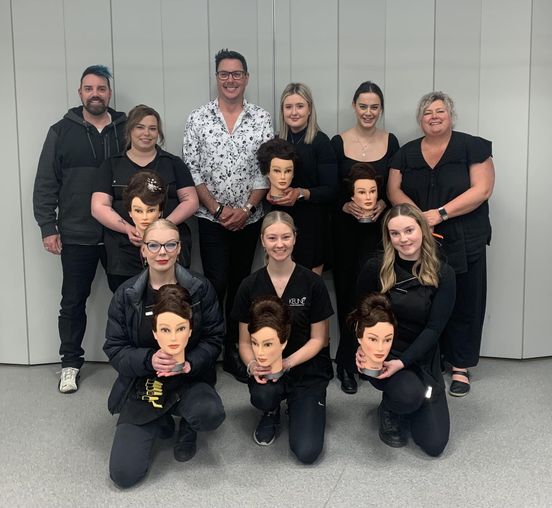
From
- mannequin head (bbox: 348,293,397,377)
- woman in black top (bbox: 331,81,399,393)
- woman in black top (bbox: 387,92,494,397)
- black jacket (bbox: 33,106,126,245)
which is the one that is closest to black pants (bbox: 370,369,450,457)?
mannequin head (bbox: 348,293,397,377)

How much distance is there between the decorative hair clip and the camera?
2890 mm

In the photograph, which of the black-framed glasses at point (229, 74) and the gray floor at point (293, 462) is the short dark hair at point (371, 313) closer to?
the gray floor at point (293, 462)

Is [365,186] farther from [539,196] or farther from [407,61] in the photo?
[539,196]

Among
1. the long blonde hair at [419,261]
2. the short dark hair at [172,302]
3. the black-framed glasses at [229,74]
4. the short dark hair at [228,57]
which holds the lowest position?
the short dark hair at [172,302]

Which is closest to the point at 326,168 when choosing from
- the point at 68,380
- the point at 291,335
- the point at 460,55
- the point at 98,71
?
the point at 291,335

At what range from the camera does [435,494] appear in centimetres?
240

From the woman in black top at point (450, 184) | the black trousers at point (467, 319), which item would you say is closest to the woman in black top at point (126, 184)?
the woman in black top at point (450, 184)

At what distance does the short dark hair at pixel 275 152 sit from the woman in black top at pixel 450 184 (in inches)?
20.7

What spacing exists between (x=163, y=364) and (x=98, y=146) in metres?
1.38

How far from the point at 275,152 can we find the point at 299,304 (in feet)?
2.59

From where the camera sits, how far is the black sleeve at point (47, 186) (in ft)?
11.3

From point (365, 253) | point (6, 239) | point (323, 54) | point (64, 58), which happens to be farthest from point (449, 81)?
point (6, 239)

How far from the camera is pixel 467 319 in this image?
3.41 metres

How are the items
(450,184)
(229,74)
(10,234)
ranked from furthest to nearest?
(10,234)
(229,74)
(450,184)
